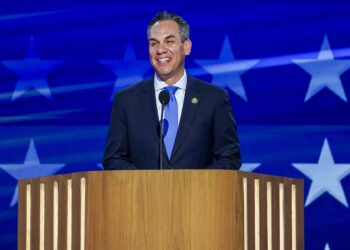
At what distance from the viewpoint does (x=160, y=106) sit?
13.3ft

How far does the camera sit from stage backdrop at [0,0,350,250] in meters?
4.91

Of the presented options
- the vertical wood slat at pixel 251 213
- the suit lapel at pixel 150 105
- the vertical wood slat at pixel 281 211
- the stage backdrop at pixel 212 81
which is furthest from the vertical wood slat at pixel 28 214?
the stage backdrop at pixel 212 81

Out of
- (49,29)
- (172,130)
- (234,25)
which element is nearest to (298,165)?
(234,25)

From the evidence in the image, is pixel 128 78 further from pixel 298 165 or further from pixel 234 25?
pixel 298 165

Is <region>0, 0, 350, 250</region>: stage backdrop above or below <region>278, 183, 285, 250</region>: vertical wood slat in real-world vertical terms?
above

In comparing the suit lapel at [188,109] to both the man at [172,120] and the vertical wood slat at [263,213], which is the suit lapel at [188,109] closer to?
the man at [172,120]

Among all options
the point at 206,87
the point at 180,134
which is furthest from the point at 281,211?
the point at 206,87

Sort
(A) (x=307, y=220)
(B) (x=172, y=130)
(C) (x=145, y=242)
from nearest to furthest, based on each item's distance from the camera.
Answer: (C) (x=145, y=242) → (B) (x=172, y=130) → (A) (x=307, y=220)

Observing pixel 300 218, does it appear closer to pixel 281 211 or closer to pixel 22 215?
pixel 281 211

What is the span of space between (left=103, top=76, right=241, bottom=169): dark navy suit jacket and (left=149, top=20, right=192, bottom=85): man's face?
96 mm

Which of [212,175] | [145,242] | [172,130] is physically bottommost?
[145,242]

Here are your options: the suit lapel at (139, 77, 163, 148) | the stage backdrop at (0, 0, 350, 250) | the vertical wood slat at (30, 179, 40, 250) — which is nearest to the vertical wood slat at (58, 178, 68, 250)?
the vertical wood slat at (30, 179, 40, 250)

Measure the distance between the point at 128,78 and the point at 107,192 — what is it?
1.70 m

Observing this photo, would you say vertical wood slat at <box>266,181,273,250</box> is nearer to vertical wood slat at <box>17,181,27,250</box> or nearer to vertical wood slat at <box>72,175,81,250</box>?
vertical wood slat at <box>72,175,81,250</box>
